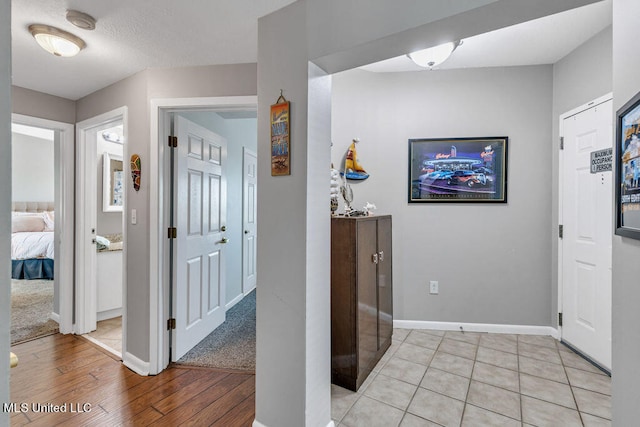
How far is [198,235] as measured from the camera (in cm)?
276

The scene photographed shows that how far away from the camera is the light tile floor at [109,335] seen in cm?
277

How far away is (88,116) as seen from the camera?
286 centimetres

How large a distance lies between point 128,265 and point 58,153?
156cm

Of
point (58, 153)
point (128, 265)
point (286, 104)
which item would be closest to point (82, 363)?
point (128, 265)

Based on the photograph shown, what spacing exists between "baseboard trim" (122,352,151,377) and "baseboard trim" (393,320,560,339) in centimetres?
220

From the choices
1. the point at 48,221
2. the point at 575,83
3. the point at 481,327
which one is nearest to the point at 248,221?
the point at 481,327

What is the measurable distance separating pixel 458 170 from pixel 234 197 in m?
2.58

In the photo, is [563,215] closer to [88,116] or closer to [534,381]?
[534,381]

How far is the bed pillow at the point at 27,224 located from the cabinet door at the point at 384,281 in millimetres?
6308

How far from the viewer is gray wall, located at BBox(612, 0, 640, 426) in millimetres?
1104

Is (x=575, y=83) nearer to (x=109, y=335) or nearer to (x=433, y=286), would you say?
(x=433, y=286)

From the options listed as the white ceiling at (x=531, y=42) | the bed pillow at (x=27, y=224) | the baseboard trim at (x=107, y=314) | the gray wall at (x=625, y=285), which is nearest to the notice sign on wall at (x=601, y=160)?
the white ceiling at (x=531, y=42)

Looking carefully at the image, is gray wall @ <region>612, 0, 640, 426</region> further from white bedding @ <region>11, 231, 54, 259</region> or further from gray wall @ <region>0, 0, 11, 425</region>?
white bedding @ <region>11, 231, 54, 259</region>

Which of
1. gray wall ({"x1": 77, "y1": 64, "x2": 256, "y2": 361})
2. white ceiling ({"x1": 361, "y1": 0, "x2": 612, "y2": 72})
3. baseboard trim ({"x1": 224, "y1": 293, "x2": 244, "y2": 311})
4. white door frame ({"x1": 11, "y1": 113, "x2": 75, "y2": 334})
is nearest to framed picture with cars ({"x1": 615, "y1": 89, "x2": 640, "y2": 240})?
white ceiling ({"x1": 361, "y1": 0, "x2": 612, "y2": 72})
